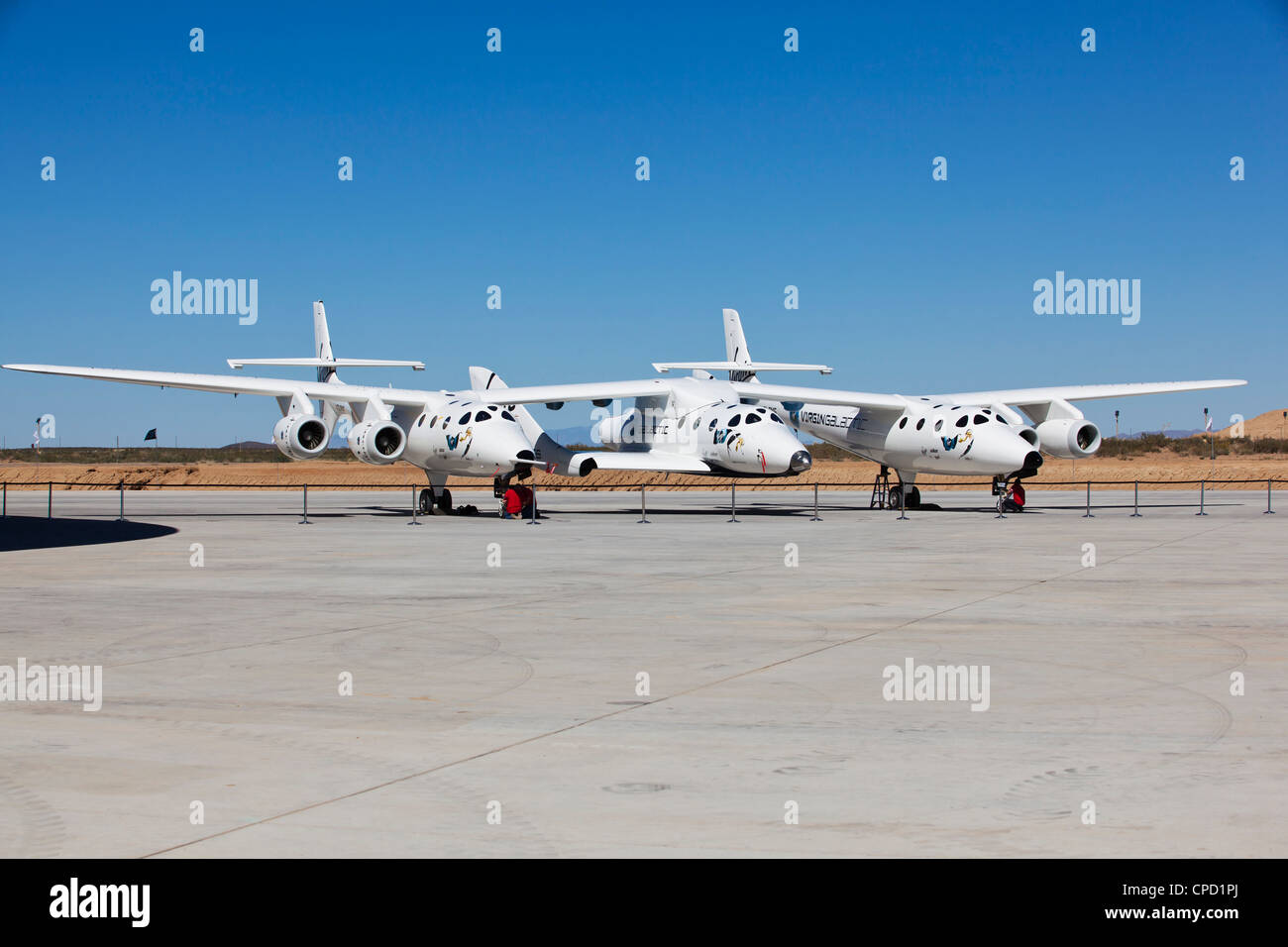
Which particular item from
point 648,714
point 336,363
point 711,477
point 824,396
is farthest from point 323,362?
point 711,477

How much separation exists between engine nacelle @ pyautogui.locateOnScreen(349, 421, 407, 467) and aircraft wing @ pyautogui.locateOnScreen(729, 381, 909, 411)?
10423mm

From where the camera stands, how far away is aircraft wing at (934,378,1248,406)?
36312 mm

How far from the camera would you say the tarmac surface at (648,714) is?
520 centimetres

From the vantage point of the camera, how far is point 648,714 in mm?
7590

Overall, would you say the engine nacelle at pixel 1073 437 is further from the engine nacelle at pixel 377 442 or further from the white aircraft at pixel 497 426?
the engine nacelle at pixel 377 442

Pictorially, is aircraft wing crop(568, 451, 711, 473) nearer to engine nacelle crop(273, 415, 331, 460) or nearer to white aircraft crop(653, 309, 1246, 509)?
white aircraft crop(653, 309, 1246, 509)

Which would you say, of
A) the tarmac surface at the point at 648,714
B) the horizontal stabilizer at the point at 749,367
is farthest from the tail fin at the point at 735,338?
the tarmac surface at the point at 648,714

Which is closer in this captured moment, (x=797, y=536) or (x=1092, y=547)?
(x=1092, y=547)

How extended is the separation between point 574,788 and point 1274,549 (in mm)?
19138

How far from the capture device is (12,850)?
4.83 m

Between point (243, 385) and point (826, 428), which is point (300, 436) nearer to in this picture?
point (243, 385)

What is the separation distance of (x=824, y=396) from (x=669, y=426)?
460cm
